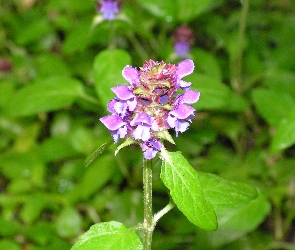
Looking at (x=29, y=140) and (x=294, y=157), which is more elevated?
(x=29, y=140)

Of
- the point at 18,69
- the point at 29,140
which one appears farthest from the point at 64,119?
the point at 18,69

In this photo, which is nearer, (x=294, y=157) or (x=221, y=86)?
(x=221, y=86)

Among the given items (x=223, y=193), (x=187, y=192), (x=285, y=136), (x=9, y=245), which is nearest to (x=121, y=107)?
(x=187, y=192)

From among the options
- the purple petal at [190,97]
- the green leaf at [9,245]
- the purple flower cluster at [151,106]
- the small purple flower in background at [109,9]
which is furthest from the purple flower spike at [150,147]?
the green leaf at [9,245]

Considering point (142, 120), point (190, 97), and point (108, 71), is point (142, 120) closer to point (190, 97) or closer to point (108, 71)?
point (190, 97)

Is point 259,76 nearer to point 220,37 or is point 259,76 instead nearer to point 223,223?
point 220,37

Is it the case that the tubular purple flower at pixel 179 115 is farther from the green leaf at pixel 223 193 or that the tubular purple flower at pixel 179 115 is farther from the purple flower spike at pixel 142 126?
the green leaf at pixel 223 193
